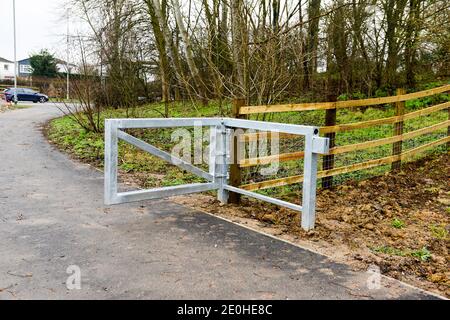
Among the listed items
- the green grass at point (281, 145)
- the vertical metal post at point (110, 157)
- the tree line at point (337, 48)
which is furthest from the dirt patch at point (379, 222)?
the tree line at point (337, 48)

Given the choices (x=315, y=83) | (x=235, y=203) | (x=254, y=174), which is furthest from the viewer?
(x=315, y=83)

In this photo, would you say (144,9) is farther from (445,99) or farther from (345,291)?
(345,291)

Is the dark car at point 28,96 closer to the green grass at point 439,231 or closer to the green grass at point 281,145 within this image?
the green grass at point 281,145

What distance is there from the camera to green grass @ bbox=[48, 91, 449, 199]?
7691 mm

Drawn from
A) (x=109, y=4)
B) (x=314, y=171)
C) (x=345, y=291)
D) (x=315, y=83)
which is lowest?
(x=345, y=291)

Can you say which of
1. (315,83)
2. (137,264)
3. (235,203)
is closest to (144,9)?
(315,83)

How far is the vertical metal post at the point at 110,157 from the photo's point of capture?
4.51 metres

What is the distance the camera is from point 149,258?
157 inches

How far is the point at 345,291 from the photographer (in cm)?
339

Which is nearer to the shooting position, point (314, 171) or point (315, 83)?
point (314, 171)

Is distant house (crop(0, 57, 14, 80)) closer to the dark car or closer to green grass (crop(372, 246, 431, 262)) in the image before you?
the dark car

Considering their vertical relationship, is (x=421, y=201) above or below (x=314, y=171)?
below

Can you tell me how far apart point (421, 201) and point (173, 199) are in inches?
137

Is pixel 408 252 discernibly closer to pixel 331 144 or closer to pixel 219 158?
pixel 331 144
